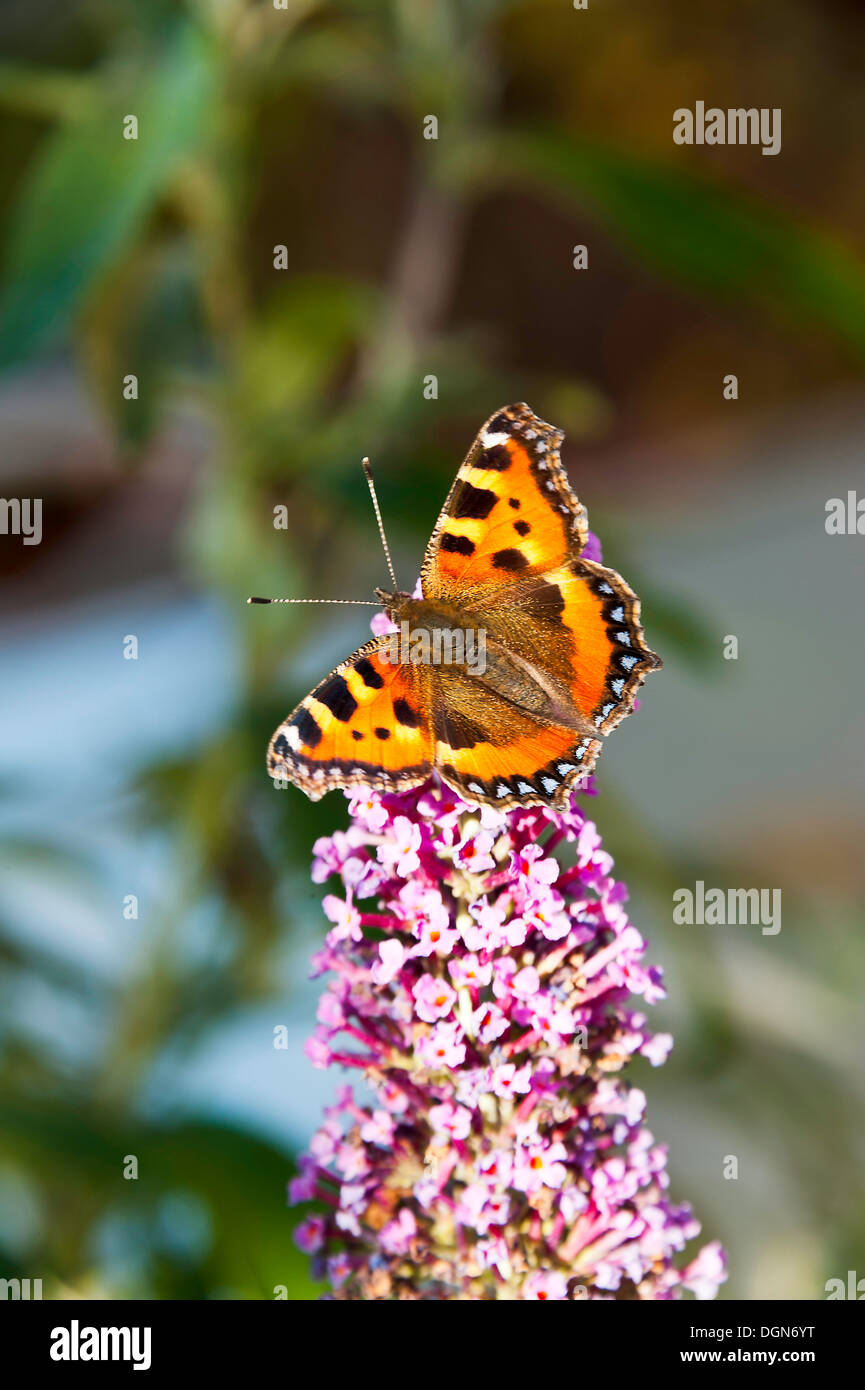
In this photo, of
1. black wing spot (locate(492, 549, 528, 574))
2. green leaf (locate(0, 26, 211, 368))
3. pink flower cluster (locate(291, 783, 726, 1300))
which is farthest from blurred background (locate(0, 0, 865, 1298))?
black wing spot (locate(492, 549, 528, 574))

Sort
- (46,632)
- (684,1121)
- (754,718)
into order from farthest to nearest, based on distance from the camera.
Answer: (754,718), (46,632), (684,1121)

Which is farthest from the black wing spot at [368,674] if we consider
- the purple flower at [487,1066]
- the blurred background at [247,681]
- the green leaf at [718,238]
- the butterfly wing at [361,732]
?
the green leaf at [718,238]

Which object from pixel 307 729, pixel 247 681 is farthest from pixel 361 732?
pixel 247 681

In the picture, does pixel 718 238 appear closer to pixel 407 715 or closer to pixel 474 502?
pixel 474 502

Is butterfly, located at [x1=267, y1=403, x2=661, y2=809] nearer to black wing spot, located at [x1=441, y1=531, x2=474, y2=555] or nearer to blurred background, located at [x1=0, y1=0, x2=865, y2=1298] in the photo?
black wing spot, located at [x1=441, y1=531, x2=474, y2=555]
